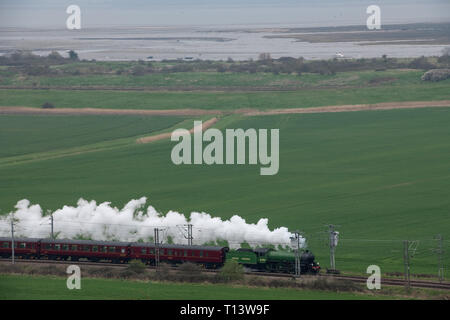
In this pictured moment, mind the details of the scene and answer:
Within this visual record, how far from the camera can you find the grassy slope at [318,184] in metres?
73.4

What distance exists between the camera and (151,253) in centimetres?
6862

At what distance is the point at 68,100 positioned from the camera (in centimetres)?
14575

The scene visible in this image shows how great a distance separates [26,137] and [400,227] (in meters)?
62.3

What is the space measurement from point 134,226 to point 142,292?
1580cm

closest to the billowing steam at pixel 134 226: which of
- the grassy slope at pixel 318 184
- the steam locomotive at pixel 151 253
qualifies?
the steam locomotive at pixel 151 253

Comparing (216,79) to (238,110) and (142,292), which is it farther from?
(142,292)

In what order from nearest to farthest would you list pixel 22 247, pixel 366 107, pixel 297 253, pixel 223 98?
pixel 297 253 < pixel 22 247 < pixel 366 107 < pixel 223 98

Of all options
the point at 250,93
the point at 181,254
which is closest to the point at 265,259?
the point at 181,254

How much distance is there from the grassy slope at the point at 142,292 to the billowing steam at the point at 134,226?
27.6ft

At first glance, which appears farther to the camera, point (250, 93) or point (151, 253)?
point (250, 93)

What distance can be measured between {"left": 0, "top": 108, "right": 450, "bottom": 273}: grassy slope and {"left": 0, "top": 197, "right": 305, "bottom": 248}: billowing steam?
4.69 m

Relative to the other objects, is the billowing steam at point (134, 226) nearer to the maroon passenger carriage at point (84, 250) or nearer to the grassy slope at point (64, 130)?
the maroon passenger carriage at point (84, 250)
